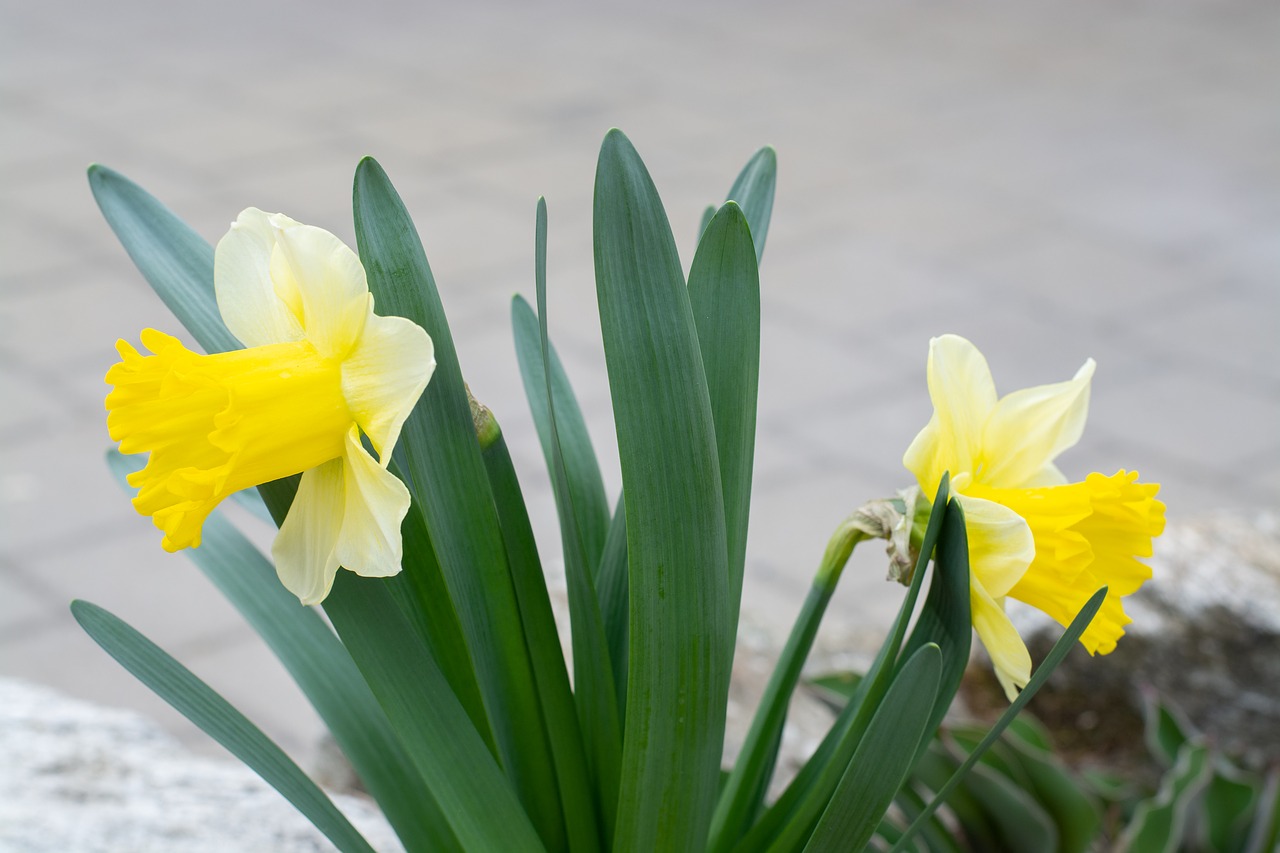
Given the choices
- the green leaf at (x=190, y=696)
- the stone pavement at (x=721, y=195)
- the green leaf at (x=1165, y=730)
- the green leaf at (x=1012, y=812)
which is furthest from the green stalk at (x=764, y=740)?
the stone pavement at (x=721, y=195)

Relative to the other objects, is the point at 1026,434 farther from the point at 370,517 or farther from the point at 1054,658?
the point at 370,517

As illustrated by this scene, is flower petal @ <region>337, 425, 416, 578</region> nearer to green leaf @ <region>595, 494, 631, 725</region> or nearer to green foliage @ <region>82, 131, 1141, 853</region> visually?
green foliage @ <region>82, 131, 1141, 853</region>

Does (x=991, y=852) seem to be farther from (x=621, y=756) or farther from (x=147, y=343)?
(x=147, y=343)

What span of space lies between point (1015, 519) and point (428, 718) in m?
0.24

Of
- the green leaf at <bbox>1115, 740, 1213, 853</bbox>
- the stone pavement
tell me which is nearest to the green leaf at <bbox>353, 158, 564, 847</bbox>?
the green leaf at <bbox>1115, 740, 1213, 853</bbox>

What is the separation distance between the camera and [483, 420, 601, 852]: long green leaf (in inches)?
22.7

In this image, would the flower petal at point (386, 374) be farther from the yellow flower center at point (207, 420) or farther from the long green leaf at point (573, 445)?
the long green leaf at point (573, 445)

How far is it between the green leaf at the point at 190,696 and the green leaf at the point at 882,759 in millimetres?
225

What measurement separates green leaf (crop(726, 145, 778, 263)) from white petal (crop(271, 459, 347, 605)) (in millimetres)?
252

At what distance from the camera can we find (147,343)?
0.48 meters

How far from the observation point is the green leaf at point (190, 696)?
1.84 feet

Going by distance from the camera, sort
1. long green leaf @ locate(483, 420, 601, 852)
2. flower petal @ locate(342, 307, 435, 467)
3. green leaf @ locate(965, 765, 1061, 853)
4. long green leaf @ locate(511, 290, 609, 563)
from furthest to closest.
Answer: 1. green leaf @ locate(965, 765, 1061, 853)
2. long green leaf @ locate(511, 290, 609, 563)
3. long green leaf @ locate(483, 420, 601, 852)
4. flower petal @ locate(342, 307, 435, 467)

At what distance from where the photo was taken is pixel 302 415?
48cm

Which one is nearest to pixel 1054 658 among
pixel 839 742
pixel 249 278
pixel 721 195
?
pixel 839 742
